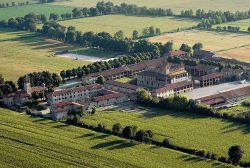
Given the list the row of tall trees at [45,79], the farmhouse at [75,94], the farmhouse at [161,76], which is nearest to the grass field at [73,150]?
the farmhouse at [75,94]

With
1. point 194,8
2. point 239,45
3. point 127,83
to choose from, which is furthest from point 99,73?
point 194,8

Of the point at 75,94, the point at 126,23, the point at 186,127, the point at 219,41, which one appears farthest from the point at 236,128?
the point at 126,23

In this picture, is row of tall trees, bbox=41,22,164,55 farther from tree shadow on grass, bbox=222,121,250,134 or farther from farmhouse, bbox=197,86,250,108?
tree shadow on grass, bbox=222,121,250,134

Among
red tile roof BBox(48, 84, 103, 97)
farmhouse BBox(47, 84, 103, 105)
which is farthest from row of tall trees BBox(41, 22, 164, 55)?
farmhouse BBox(47, 84, 103, 105)

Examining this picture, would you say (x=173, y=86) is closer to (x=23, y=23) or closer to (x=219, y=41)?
(x=219, y=41)


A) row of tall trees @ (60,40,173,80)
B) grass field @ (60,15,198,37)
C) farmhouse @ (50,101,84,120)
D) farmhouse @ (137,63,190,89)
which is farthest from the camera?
grass field @ (60,15,198,37)
